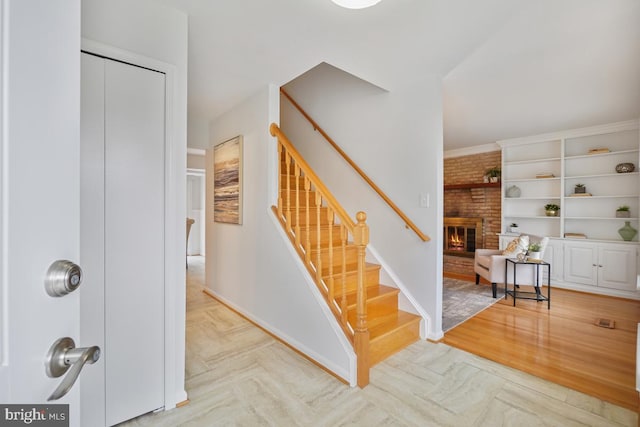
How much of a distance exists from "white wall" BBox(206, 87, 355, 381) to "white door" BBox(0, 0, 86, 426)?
177 cm

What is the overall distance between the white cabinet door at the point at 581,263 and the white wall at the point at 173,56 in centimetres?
534

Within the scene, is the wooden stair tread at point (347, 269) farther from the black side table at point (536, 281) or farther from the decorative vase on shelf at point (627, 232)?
the decorative vase on shelf at point (627, 232)

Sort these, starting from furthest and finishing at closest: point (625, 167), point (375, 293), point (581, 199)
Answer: point (581, 199)
point (625, 167)
point (375, 293)

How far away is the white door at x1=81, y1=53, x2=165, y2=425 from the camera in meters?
1.51

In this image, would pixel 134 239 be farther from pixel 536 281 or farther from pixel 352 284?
pixel 536 281

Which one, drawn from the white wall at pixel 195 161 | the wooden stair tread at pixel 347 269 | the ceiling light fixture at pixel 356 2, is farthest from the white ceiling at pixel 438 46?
the white wall at pixel 195 161

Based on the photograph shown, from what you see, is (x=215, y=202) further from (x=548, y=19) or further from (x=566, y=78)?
(x=566, y=78)

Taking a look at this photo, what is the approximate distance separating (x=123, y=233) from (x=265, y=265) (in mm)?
1390

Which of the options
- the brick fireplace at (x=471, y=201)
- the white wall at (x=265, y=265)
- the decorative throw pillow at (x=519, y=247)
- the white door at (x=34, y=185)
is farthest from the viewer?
the brick fireplace at (x=471, y=201)

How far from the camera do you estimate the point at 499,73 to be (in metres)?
2.85

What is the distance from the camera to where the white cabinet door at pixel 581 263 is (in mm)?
4234

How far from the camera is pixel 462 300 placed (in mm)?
3873

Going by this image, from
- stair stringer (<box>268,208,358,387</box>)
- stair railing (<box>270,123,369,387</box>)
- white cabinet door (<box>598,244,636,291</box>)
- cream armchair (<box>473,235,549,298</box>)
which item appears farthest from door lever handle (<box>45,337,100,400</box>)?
white cabinet door (<box>598,244,636,291</box>)

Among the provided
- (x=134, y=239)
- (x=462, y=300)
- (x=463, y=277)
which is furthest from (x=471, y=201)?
(x=134, y=239)
